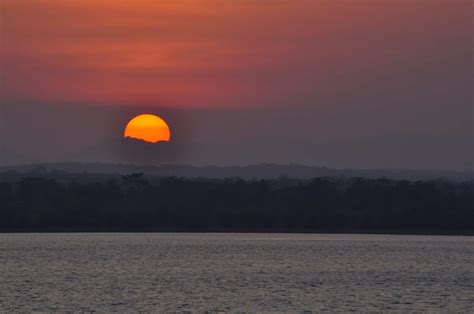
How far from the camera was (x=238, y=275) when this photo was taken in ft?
305

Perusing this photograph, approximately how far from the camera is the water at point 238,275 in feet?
218

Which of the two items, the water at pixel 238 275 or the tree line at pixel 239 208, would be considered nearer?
the water at pixel 238 275

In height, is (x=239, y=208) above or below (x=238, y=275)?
above

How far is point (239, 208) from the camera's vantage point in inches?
6516

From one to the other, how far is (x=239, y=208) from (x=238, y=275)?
72730 mm

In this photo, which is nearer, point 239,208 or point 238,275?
point 238,275

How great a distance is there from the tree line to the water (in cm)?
280

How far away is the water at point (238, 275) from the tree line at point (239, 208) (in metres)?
2.80

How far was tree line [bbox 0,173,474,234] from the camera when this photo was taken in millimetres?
151625

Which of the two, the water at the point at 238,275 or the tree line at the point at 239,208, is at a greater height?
the tree line at the point at 239,208

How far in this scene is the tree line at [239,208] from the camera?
152 m

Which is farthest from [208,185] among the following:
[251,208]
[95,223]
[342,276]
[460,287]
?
[460,287]

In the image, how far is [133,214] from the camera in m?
158

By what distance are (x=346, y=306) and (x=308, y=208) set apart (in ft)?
326
